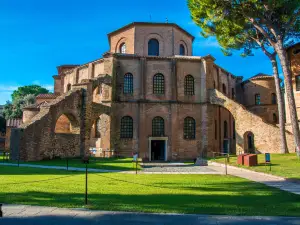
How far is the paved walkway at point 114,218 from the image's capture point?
5984mm

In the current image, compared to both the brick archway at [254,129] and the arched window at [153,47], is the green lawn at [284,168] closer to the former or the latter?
the brick archway at [254,129]

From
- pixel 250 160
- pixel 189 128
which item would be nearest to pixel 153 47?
pixel 189 128

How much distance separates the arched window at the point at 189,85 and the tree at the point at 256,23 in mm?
5234

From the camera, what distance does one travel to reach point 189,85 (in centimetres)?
3206

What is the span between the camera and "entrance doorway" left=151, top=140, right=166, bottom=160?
102 feet

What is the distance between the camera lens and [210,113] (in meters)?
31.2

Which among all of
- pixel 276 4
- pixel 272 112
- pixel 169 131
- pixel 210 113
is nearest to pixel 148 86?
pixel 169 131

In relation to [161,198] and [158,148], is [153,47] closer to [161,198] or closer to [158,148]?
[158,148]

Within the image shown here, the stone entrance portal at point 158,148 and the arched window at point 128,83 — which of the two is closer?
the stone entrance portal at point 158,148

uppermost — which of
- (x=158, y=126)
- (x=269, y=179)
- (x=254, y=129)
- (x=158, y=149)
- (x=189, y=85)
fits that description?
(x=189, y=85)

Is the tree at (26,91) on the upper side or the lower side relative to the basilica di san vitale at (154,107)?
upper

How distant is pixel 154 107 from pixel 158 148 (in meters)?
4.83

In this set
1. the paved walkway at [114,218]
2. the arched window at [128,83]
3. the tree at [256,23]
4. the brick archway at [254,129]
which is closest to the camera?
the paved walkway at [114,218]

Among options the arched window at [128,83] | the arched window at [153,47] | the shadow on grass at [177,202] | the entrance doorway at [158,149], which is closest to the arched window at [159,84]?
the arched window at [128,83]
